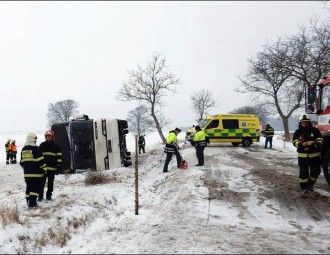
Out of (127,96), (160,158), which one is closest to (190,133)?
(160,158)

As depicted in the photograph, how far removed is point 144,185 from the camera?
11.1m

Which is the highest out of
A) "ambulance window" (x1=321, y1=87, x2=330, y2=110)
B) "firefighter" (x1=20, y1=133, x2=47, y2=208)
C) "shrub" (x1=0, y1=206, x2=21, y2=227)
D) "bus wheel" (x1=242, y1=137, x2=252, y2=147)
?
"ambulance window" (x1=321, y1=87, x2=330, y2=110)

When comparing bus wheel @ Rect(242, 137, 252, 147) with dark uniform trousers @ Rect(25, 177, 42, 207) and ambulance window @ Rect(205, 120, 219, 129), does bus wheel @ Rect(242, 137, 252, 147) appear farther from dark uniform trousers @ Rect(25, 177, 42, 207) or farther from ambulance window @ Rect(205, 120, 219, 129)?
dark uniform trousers @ Rect(25, 177, 42, 207)

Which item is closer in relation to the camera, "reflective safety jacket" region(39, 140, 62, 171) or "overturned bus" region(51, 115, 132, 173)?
"reflective safety jacket" region(39, 140, 62, 171)

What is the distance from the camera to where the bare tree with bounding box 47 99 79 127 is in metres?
65.2

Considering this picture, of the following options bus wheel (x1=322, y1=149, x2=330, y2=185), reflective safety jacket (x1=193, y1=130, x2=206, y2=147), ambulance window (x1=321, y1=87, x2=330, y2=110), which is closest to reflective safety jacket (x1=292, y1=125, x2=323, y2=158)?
bus wheel (x1=322, y1=149, x2=330, y2=185)

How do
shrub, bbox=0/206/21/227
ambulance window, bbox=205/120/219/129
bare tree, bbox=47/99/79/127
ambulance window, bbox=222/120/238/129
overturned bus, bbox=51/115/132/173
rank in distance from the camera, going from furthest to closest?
1. bare tree, bbox=47/99/79/127
2. ambulance window, bbox=222/120/238/129
3. ambulance window, bbox=205/120/219/129
4. overturned bus, bbox=51/115/132/173
5. shrub, bbox=0/206/21/227

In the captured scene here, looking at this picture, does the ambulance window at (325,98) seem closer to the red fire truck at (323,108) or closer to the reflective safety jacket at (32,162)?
the red fire truck at (323,108)

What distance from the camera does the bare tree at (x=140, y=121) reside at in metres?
69.0

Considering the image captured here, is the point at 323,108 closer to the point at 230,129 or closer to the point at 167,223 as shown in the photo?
the point at 167,223

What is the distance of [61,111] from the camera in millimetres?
65812

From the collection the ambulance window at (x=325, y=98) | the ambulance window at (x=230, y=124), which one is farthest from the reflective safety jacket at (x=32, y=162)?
the ambulance window at (x=230, y=124)

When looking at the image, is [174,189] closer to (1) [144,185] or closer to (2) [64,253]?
(1) [144,185]

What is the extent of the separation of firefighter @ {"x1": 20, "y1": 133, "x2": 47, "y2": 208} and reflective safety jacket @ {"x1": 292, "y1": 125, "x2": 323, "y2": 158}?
620cm
